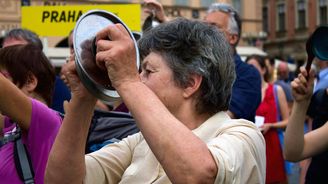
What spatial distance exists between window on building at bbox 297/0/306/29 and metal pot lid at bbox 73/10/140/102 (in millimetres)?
44470

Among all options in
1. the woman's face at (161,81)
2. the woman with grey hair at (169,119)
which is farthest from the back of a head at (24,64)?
the woman's face at (161,81)

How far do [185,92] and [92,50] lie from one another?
0.37 m

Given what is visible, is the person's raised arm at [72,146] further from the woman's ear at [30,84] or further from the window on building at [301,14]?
the window on building at [301,14]

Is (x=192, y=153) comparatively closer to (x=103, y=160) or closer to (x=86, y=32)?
(x=86, y=32)

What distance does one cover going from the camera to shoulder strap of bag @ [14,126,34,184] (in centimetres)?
272

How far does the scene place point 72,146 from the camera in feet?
6.93

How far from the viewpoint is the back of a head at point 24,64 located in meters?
3.12

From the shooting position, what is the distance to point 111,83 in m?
1.80

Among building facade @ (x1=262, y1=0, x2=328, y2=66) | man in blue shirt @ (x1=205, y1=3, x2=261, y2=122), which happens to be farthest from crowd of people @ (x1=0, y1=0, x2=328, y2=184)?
building facade @ (x1=262, y1=0, x2=328, y2=66)

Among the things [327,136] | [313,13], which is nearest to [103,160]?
[327,136]

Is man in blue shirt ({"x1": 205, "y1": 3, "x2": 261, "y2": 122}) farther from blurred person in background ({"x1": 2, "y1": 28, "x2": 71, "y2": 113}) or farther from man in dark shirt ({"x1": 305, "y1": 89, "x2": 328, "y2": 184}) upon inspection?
blurred person in background ({"x1": 2, "y1": 28, "x2": 71, "y2": 113})

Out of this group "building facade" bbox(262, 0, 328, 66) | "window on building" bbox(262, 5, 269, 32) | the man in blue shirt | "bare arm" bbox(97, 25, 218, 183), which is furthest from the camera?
"window on building" bbox(262, 5, 269, 32)

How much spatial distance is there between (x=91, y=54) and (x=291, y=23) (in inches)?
1805

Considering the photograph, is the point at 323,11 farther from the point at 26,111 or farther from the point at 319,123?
the point at 26,111
